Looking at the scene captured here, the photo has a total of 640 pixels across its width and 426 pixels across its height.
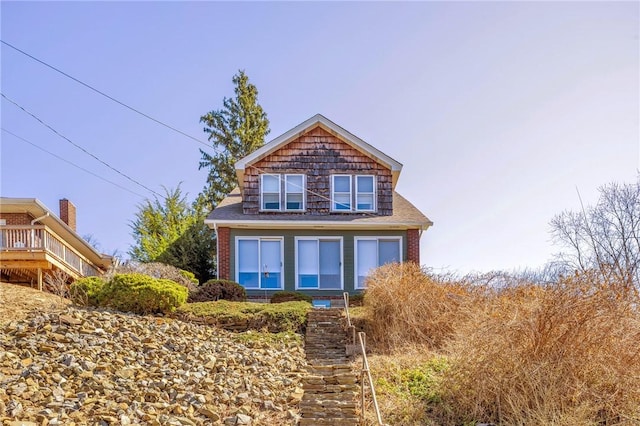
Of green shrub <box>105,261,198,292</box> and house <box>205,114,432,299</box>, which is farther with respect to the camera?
house <box>205,114,432,299</box>

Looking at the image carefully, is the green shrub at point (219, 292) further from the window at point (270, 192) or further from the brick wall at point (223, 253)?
the window at point (270, 192)

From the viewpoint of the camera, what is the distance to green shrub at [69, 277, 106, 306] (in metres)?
12.2

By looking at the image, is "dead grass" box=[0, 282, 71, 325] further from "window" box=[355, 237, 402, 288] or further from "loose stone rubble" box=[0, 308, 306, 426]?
"window" box=[355, 237, 402, 288]

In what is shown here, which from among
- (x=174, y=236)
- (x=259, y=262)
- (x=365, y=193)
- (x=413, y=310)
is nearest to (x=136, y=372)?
(x=413, y=310)

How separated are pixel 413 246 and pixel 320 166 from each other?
4.41m

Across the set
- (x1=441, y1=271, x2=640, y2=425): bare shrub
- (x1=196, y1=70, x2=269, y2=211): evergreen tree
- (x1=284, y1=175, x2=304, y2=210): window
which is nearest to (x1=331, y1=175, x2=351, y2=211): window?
(x1=284, y1=175, x2=304, y2=210): window

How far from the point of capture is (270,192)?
60.7 ft

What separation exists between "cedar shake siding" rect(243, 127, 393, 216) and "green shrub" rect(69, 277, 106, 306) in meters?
7.13

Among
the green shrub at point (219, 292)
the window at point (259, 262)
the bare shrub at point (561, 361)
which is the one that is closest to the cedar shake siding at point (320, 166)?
the window at point (259, 262)

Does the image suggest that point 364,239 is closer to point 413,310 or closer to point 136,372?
point 413,310

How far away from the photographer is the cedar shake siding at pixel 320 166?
60.6 feet

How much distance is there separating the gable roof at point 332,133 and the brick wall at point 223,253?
2.28 meters

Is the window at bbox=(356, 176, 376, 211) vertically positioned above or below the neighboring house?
above

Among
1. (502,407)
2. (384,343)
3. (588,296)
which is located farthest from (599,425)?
(384,343)
